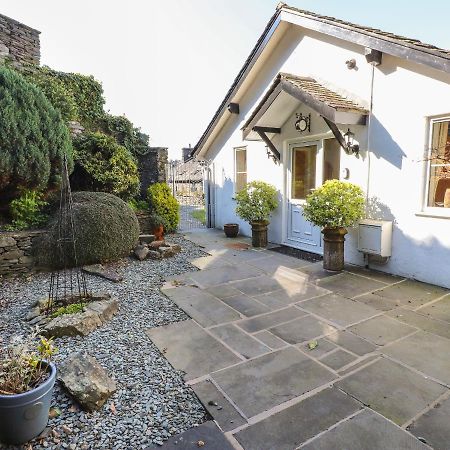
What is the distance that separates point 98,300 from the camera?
4645 mm

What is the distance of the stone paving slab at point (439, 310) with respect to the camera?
13.5 feet

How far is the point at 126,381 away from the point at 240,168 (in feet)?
26.6

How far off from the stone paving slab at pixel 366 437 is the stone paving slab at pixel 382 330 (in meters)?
1.35

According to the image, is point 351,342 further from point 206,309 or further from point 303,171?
point 303,171

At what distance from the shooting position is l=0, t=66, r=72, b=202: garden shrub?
229 inches

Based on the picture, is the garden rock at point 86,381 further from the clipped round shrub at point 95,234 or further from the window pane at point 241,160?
the window pane at point 241,160

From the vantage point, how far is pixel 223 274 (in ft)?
20.2

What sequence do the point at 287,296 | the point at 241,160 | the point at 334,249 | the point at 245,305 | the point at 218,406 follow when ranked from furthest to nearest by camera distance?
1. the point at 241,160
2. the point at 334,249
3. the point at 287,296
4. the point at 245,305
5. the point at 218,406

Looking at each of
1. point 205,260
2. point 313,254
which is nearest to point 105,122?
point 205,260

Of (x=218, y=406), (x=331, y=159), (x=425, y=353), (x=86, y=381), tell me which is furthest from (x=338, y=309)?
(x=331, y=159)

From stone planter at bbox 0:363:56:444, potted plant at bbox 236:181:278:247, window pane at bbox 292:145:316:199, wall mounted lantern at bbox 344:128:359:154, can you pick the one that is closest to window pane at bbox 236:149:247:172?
potted plant at bbox 236:181:278:247

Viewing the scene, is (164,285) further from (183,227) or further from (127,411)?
(183,227)

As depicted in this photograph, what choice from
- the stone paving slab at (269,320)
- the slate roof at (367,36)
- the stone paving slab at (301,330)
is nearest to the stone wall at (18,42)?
the slate roof at (367,36)

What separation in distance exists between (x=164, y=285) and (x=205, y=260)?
1762 millimetres
